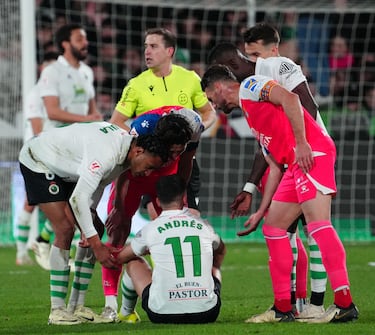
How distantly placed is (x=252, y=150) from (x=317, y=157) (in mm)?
7975

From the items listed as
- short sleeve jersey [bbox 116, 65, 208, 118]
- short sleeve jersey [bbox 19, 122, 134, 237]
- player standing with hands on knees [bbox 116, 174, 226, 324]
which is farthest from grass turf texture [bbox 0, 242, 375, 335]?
short sleeve jersey [bbox 116, 65, 208, 118]

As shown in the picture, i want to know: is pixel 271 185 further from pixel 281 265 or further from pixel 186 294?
pixel 186 294

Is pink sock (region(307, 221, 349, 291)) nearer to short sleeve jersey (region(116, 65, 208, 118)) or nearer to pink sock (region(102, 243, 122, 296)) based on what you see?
pink sock (region(102, 243, 122, 296))

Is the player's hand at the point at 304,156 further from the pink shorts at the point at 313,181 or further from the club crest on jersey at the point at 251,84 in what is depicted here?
the club crest on jersey at the point at 251,84

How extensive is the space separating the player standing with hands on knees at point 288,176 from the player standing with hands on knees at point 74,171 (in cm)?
63

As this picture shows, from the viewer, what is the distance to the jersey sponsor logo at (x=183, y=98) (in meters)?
8.86

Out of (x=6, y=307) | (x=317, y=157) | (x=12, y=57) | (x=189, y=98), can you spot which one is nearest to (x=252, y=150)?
(x=12, y=57)

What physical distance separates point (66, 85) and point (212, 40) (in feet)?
19.0

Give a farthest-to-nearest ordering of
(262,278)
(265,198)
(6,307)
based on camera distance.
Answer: (262,278) < (6,307) < (265,198)

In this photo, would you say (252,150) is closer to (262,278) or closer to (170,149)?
(262,278)

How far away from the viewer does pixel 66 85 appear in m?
11.8

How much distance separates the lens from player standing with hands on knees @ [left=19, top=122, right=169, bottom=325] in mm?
6520

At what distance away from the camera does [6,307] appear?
8102 mm

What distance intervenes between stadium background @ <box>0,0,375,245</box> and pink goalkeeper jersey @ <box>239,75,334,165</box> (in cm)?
668
